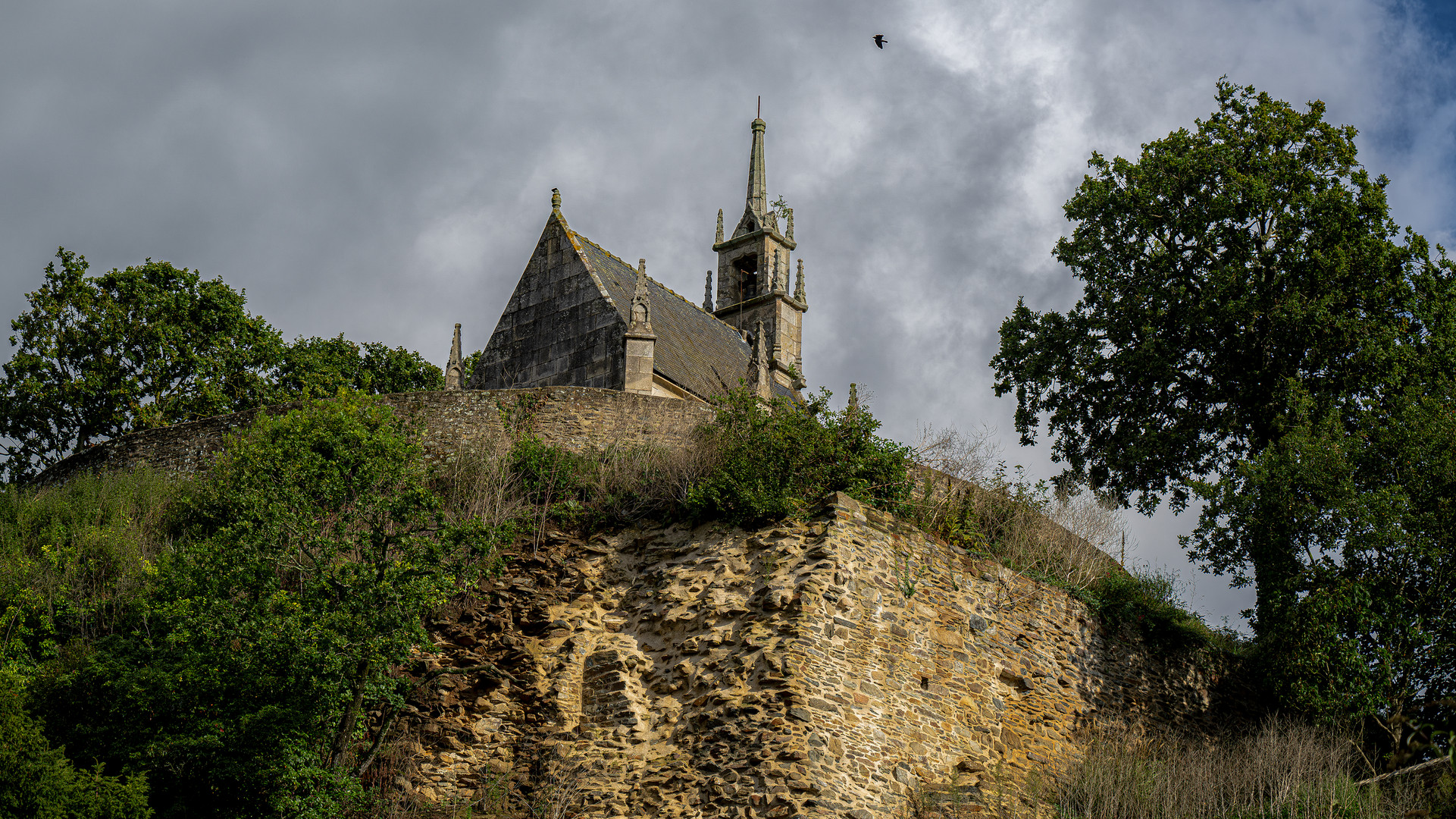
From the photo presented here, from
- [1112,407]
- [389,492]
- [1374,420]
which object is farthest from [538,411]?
[1374,420]

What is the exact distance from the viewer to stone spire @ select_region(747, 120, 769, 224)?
3488 centimetres

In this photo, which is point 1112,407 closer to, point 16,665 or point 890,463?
point 890,463

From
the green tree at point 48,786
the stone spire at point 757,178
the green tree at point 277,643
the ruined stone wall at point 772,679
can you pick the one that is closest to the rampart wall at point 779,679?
the ruined stone wall at point 772,679

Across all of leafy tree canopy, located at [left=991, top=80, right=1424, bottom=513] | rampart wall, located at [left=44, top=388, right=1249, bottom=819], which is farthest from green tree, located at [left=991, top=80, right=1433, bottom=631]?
rampart wall, located at [left=44, top=388, right=1249, bottom=819]

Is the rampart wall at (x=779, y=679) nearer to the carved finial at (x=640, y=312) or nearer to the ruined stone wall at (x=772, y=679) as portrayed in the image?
the ruined stone wall at (x=772, y=679)

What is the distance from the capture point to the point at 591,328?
23.6m

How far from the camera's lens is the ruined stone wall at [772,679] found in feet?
42.5

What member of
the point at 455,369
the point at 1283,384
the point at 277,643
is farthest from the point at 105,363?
the point at 1283,384

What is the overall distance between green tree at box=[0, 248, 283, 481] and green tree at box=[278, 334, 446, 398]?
1.66 metres

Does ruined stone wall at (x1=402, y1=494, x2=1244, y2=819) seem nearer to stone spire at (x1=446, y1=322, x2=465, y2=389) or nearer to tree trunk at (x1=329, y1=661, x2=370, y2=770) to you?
tree trunk at (x1=329, y1=661, x2=370, y2=770)

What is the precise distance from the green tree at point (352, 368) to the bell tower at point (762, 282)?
7285mm

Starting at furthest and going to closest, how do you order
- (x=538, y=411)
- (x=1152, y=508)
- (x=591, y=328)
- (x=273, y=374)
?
(x=273, y=374) → (x=591, y=328) → (x=1152, y=508) → (x=538, y=411)

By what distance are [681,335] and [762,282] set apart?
6109mm

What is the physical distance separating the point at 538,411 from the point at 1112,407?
26.5 ft
